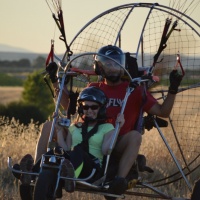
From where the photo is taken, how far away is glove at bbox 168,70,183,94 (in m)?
9.59

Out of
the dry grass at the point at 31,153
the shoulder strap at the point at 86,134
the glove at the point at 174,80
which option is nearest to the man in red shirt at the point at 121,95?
the glove at the point at 174,80

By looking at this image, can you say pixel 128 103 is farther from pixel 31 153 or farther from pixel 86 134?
pixel 31 153

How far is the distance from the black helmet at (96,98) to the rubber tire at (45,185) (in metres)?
0.99

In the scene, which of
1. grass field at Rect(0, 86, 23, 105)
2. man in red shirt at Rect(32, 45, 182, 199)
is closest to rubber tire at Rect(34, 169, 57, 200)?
man in red shirt at Rect(32, 45, 182, 199)

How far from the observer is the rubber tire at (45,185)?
841cm

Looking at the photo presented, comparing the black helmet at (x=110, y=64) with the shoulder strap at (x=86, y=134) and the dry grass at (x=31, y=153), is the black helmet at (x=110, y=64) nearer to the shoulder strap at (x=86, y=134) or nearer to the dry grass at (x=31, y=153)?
the shoulder strap at (x=86, y=134)

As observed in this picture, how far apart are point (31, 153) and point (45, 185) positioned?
545 centimetres

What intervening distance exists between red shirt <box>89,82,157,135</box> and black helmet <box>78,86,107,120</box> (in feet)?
1.86

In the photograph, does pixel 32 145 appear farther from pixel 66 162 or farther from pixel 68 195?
pixel 66 162

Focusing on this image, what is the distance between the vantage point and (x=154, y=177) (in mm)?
12906

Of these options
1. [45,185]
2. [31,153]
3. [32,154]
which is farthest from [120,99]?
[31,153]

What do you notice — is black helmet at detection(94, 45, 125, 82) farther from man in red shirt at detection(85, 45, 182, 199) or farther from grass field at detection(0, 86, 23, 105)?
grass field at detection(0, 86, 23, 105)

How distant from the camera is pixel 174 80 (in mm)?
9633

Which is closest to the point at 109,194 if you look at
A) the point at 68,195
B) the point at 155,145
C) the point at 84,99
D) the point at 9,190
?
the point at 84,99
